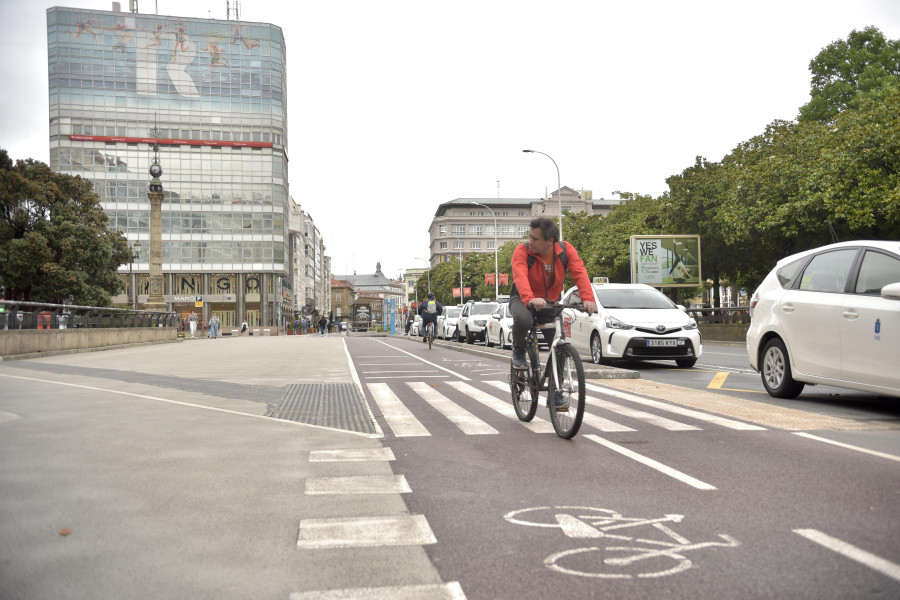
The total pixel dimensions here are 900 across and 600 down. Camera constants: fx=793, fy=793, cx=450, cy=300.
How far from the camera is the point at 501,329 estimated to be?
2397 centimetres

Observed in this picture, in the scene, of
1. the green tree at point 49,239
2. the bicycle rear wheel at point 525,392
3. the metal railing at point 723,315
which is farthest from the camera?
the green tree at point 49,239

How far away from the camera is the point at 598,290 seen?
53.2 ft

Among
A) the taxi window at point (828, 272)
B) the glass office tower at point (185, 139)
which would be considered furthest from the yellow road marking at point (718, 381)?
the glass office tower at point (185, 139)

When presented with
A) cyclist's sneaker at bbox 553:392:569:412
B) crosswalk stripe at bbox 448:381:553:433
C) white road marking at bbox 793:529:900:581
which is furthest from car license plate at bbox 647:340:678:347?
white road marking at bbox 793:529:900:581

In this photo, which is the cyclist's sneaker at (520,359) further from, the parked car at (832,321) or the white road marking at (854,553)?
the white road marking at (854,553)

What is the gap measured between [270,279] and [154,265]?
1120 inches

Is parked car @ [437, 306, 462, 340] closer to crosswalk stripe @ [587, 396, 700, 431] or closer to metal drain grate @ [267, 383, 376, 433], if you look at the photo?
metal drain grate @ [267, 383, 376, 433]

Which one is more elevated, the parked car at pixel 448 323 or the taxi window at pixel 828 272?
the taxi window at pixel 828 272

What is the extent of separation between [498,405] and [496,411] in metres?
0.57

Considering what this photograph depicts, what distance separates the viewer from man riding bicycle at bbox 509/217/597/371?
6.99 metres

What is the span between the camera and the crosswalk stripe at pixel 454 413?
23.9ft

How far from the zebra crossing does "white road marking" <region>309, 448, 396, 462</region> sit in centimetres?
79

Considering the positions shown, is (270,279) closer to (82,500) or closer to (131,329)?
(131,329)

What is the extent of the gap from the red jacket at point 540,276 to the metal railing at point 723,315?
85.9 ft
